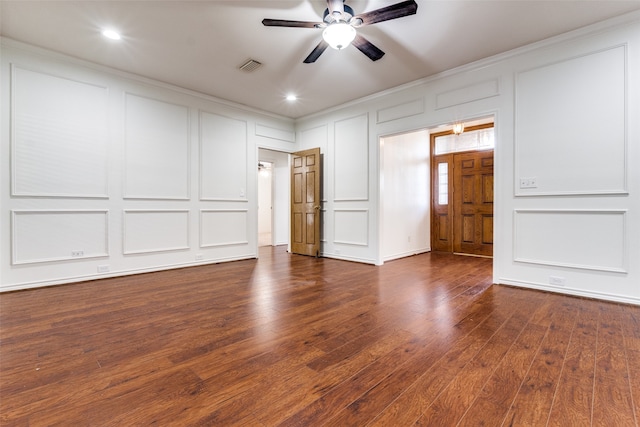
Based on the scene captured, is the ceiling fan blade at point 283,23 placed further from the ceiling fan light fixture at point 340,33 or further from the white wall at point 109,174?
the white wall at point 109,174

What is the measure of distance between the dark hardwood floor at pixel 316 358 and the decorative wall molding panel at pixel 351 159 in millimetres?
2296

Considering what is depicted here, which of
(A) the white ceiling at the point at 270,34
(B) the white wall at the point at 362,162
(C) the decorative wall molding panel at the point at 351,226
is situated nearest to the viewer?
(A) the white ceiling at the point at 270,34

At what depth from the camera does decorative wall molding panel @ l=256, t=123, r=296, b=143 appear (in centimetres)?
561

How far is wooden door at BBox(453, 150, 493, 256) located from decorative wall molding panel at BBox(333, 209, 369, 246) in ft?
7.76

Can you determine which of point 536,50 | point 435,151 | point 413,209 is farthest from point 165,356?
point 435,151

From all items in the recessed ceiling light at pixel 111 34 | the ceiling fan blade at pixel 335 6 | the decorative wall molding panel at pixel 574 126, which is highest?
the recessed ceiling light at pixel 111 34

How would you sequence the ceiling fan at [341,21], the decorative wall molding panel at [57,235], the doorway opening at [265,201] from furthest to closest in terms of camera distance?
1. the doorway opening at [265,201]
2. the decorative wall molding panel at [57,235]
3. the ceiling fan at [341,21]

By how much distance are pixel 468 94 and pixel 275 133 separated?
355 centimetres

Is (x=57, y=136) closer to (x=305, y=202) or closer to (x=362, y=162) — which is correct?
(x=305, y=202)

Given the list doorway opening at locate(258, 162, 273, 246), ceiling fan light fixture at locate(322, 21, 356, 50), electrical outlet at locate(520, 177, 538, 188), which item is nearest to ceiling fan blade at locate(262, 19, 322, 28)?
ceiling fan light fixture at locate(322, 21, 356, 50)

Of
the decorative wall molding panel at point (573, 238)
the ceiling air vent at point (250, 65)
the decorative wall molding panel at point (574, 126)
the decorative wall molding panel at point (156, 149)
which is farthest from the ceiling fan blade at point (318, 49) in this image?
the decorative wall molding panel at point (573, 238)

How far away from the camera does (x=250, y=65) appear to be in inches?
148

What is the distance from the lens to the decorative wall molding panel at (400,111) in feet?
14.1

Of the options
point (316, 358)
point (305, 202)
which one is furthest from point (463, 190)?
point (316, 358)
